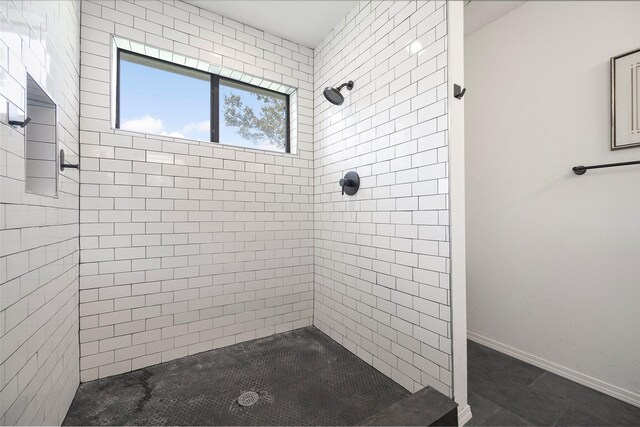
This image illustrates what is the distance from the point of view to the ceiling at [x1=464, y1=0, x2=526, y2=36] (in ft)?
7.07

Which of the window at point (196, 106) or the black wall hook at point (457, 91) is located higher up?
the window at point (196, 106)

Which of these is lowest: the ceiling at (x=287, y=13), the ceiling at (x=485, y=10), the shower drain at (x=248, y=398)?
the shower drain at (x=248, y=398)

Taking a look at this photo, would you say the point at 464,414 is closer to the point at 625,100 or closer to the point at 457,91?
the point at 457,91

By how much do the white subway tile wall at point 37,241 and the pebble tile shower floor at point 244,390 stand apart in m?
0.22

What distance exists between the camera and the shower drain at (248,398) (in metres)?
1.61

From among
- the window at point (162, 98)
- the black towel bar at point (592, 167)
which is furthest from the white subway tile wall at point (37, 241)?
the black towel bar at point (592, 167)

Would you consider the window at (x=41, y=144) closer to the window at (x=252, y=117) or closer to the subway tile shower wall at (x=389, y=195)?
the window at (x=252, y=117)

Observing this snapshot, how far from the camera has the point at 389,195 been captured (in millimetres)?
1900

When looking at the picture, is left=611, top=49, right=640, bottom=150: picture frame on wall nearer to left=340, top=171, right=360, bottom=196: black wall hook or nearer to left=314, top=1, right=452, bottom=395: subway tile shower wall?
left=314, top=1, right=452, bottom=395: subway tile shower wall

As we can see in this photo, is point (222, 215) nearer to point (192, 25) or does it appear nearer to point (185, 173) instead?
point (185, 173)

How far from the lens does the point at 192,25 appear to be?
7.27 ft

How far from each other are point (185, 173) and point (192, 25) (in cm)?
121

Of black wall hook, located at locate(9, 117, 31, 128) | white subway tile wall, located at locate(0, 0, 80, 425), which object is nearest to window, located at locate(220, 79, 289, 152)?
white subway tile wall, located at locate(0, 0, 80, 425)

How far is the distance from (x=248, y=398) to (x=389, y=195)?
61.2 inches
